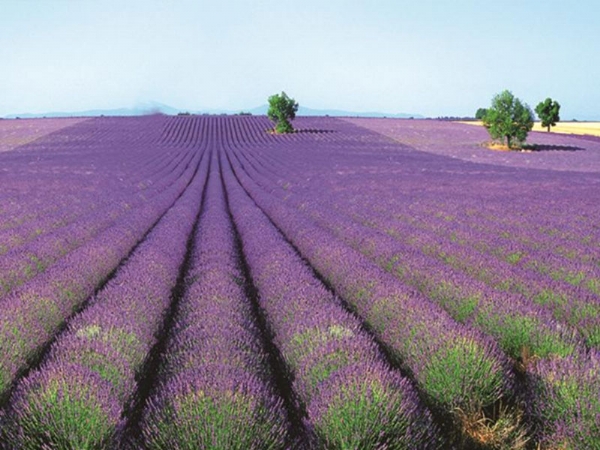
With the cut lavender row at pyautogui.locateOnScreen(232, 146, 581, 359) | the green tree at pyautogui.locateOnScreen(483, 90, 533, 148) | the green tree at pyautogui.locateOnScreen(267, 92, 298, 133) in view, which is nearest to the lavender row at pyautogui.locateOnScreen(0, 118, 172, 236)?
the cut lavender row at pyautogui.locateOnScreen(232, 146, 581, 359)

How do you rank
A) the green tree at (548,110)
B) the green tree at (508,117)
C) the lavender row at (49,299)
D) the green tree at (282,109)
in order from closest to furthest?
the lavender row at (49,299) < the green tree at (508,117) < the green tree at (282,109) < the green tree at (548,110)

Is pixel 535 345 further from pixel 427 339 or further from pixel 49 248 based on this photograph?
pixel 49 248

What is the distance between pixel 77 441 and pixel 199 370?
731 mm

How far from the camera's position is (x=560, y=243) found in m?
8.09

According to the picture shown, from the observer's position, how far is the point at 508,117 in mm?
42688

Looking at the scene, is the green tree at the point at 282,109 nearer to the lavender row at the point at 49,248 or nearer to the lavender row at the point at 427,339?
the lavender row at the point at 49,248

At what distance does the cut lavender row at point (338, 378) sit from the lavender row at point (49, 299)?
1.75 meters

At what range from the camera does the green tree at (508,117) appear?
41.9 m

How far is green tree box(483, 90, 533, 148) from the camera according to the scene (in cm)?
4191

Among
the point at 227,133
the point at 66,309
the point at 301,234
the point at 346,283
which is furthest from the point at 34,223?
the point at 227,133

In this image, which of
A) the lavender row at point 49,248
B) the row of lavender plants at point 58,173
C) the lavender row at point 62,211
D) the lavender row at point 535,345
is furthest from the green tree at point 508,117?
the lavender row at point 535,345

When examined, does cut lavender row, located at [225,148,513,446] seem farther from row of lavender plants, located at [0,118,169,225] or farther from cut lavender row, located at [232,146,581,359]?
row of lavender plants, located at [0,118,169,225]

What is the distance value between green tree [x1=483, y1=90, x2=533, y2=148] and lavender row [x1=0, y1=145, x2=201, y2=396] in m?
39.1

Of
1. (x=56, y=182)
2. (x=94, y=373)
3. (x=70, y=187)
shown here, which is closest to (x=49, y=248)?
(x=94, y=373)
